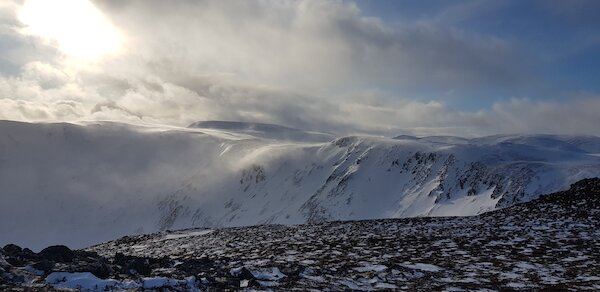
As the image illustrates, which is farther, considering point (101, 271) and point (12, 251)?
point (12, 251)

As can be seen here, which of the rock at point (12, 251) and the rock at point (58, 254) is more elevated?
the rock at point (12, 251)

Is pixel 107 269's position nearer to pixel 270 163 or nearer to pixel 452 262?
pixel 452 262

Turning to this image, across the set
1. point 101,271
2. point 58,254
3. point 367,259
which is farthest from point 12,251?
point 367,259

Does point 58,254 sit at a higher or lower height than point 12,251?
lower

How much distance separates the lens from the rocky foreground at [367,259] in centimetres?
1150

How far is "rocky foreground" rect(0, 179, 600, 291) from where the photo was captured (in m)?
11.5

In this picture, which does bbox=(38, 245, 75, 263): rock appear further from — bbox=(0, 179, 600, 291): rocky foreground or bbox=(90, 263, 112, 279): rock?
bbox=(90, 263, 112, 279): rock

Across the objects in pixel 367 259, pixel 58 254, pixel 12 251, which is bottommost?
pixel 367 259

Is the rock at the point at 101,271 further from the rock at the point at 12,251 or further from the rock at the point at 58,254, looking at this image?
the rock at the point at 12,251

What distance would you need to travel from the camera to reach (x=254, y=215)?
527ft

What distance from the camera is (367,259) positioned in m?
16.8

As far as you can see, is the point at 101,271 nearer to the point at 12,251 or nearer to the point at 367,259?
the point at 12,251

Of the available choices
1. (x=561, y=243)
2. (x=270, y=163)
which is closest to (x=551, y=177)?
(x=561, y=243)

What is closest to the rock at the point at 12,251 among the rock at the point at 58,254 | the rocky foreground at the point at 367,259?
the rocky foreground at the point at 367,259
